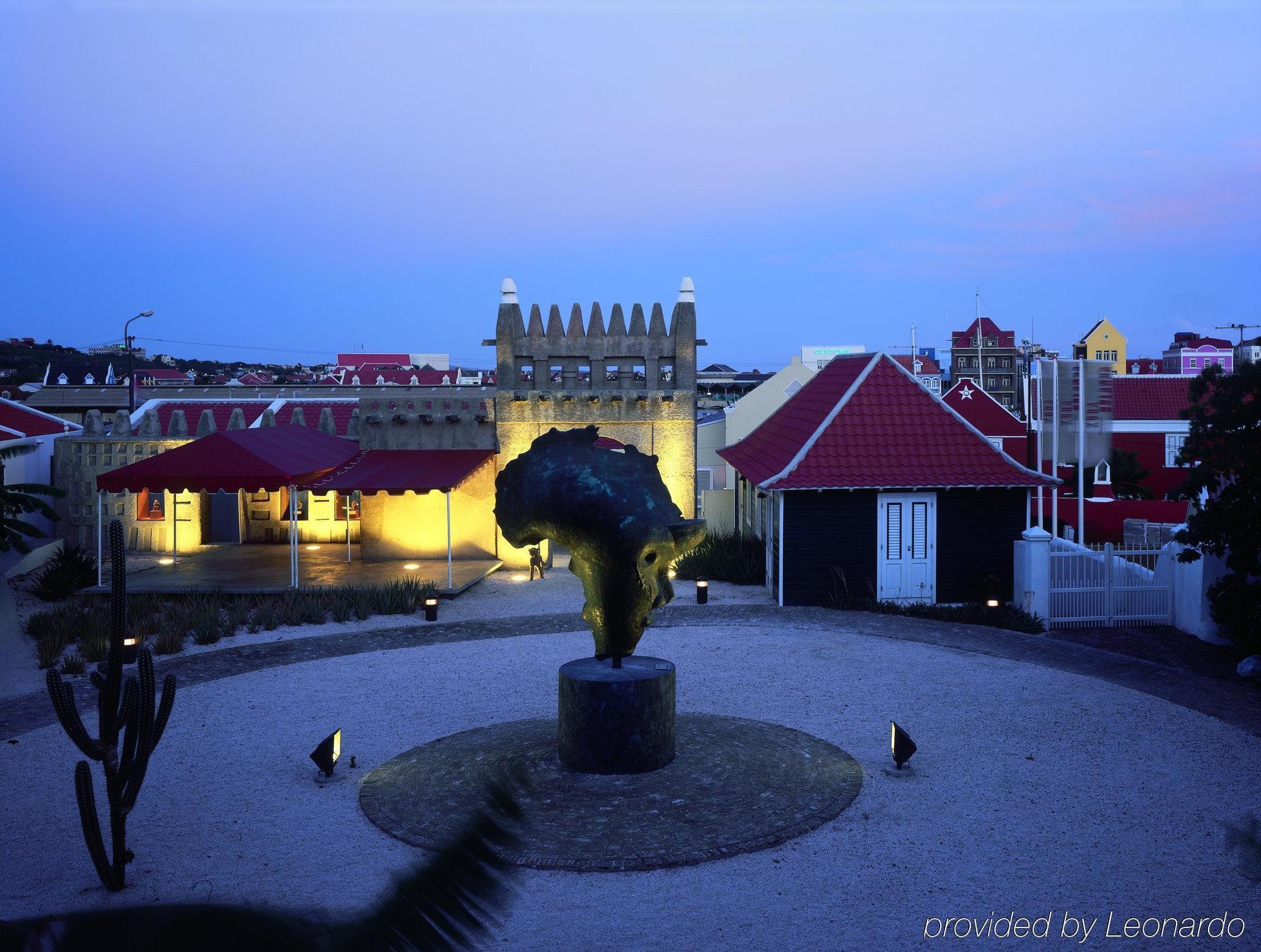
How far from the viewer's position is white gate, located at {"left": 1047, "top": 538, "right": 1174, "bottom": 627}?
54.7 feet

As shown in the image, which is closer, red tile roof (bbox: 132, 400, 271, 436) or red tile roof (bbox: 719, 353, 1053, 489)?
red tile roof (bbox: 719, 353, 1053, 489)

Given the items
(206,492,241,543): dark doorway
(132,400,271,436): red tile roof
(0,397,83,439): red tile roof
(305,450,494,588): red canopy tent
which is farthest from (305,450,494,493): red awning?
(0,397,83,439): red tile roof

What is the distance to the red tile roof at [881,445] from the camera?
18.4 meters

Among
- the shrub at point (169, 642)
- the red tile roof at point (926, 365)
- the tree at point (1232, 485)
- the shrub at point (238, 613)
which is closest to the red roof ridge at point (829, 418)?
the tree at point (1232, 485)

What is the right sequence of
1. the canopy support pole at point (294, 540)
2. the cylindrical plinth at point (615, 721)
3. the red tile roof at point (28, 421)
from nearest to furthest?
the cylindrical plinth at point (615, 721) < the canopy support pole at point (294, 540) < the red tile roof at point (28, 421)

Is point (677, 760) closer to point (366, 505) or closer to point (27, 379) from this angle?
point (366, 505)

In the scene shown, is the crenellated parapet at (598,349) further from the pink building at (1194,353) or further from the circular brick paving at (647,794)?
the pink building at (1194,353)

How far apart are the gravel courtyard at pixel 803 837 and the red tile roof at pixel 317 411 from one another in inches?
546

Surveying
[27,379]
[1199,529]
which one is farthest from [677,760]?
[27,379]

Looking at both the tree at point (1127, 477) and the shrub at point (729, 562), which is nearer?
the shrub at point (729, 562)

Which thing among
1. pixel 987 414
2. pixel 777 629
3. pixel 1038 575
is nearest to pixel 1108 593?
pixel 1038 575

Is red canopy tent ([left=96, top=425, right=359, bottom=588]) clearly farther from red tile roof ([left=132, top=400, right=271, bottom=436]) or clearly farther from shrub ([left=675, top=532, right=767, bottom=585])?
shrub ([left=675, top=532, right=767, bottom=585])

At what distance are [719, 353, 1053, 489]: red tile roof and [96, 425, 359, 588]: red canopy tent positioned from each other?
912 centimetres

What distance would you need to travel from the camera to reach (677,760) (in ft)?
32.6
